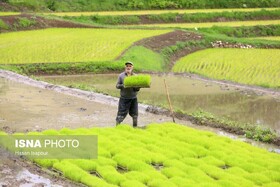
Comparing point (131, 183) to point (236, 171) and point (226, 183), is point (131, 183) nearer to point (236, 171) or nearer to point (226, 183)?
point (226, 183)

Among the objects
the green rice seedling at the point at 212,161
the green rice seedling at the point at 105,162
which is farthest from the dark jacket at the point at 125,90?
the green rice seedling at the point at 212,161

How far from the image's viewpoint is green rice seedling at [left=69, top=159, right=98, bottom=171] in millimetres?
9336

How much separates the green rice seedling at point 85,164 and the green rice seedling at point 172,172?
1.18 meters

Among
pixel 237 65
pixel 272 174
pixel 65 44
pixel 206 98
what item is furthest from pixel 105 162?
pixel 65 44

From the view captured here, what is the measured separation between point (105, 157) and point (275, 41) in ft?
82.2

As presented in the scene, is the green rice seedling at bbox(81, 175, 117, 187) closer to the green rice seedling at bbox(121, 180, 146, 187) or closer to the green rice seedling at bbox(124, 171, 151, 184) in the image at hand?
the green rice seedling at bbox(121, 180, 146, 187)

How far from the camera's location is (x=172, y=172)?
29.8 ft

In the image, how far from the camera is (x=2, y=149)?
10438mm

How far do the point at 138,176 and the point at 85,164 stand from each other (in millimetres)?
Result: 1070

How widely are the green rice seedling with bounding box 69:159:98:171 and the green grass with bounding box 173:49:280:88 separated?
12.1 meters

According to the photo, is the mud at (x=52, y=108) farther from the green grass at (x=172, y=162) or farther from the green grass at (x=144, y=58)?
the green grass at (x=144, y=58)

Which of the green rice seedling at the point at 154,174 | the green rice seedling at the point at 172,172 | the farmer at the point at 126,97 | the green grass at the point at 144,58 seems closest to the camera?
the green rice seedling at the point at 154,174

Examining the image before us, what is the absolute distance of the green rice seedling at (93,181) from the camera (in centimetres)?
845

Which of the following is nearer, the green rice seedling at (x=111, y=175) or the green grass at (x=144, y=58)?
the green rice seedling at (x=111, y=175)
